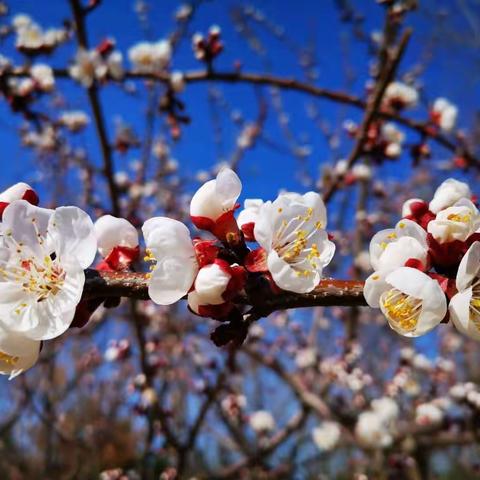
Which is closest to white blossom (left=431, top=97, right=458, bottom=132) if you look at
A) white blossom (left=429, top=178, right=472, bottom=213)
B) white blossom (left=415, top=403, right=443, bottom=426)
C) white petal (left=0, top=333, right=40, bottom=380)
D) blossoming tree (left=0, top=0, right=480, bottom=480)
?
blossoming tree (left=0, top=0, right=480, bottom=480)

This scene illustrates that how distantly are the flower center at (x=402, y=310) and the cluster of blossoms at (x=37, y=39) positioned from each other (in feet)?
9.85

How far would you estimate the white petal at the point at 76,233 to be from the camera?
3.15ft

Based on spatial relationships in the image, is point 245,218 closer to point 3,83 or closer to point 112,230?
point 112,230

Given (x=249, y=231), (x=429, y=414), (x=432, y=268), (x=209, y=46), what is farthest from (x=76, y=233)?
(x=429, y=414)

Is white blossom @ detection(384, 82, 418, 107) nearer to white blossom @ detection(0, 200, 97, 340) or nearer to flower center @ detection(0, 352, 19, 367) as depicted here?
white blossom @ detection(0, 200, 97, 340)

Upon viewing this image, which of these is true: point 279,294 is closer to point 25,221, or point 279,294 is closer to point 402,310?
point 402,310

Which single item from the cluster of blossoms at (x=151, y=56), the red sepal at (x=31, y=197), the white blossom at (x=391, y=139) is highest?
the cluster of blossoms at (x=151, y=56)

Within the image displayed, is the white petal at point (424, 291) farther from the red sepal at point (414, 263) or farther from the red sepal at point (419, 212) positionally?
the red sepal at point (419, 212)

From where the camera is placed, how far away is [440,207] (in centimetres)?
104

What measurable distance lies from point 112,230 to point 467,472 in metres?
5.60

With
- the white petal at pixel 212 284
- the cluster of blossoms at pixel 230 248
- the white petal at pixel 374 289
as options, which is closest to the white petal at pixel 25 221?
the cluster of blossoms at pixel 230 248

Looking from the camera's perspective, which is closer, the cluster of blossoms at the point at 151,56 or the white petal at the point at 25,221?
the white petal at the point at 25,221

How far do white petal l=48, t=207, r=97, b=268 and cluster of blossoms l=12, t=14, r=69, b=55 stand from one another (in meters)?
2.69

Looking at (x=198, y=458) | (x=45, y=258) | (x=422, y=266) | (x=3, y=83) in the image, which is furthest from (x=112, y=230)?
(x=198, y=458)
